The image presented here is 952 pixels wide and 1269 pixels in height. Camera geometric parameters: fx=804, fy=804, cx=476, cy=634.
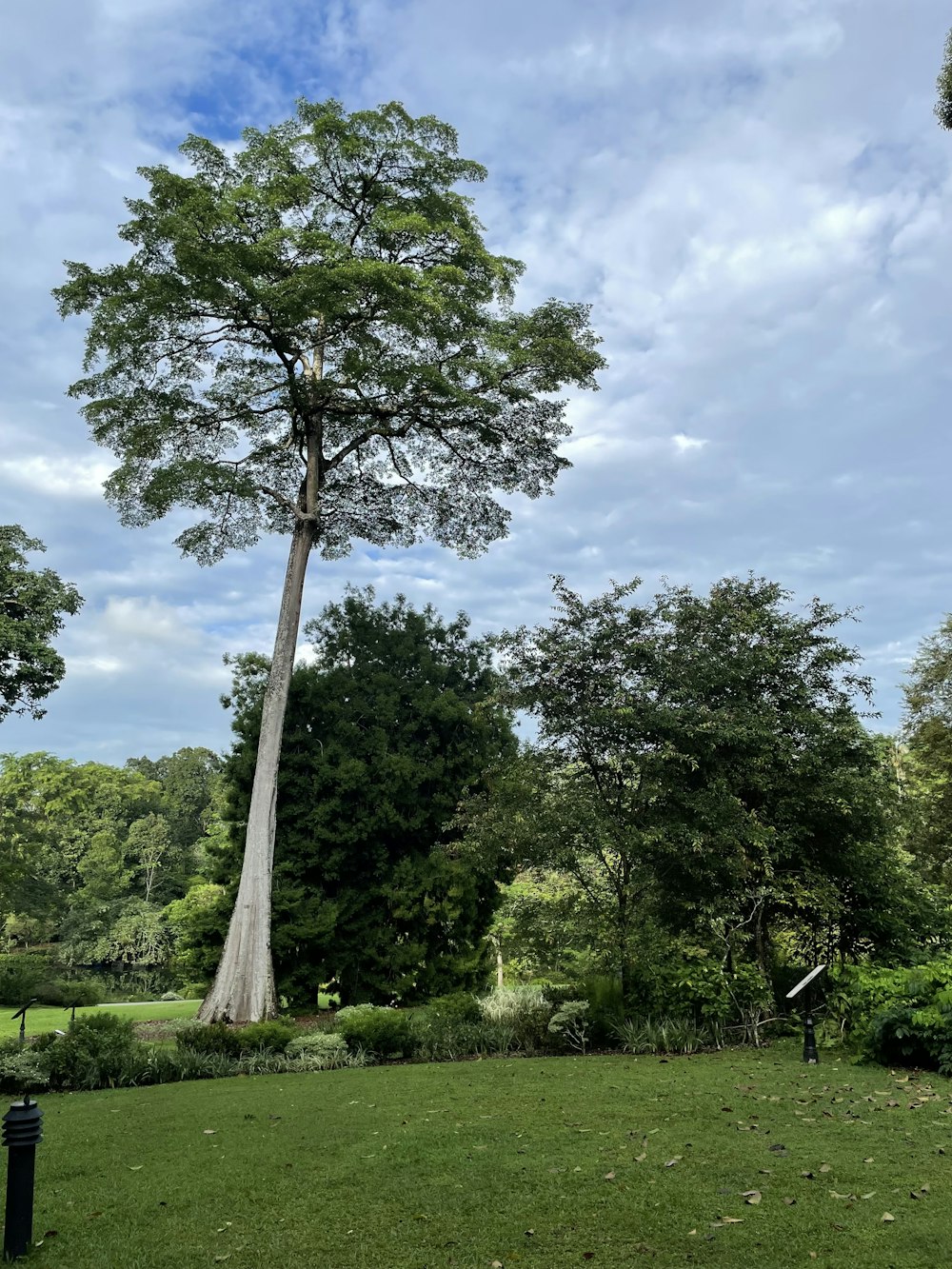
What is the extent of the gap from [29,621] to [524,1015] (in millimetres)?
15259

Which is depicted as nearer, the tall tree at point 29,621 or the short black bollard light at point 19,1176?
the short black bollard light at point 19,1176

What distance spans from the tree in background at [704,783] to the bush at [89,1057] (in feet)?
17.9

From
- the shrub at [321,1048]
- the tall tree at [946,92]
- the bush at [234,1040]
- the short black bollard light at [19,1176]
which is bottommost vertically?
the shrub at [321,1048]

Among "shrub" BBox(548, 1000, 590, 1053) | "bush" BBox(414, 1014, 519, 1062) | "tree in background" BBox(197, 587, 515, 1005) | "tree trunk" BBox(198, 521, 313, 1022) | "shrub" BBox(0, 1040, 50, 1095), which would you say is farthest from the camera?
"tree in background" BBox(197, 587, 515, 1005)

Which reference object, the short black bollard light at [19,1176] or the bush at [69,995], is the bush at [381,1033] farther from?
the bush at [69,995]

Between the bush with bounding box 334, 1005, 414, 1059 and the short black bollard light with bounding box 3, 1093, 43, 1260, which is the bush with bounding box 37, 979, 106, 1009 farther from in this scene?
the short black bollard light with bounding box 3, 1093, 43, 1260

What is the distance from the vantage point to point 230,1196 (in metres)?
4.96

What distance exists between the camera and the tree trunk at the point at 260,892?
1394cm

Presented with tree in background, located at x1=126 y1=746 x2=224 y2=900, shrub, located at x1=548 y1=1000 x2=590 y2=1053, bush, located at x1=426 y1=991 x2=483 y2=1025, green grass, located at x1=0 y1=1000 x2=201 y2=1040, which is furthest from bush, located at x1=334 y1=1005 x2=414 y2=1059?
tree in background, located at x1=126 y1=746 x2=224 y2=900

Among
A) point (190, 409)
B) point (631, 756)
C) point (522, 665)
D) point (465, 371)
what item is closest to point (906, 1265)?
point (631, 756)

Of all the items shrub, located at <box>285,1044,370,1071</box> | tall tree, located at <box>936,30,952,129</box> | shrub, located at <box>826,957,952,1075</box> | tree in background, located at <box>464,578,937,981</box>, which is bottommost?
shrub, located at <box>285,1044,370,1071</box>

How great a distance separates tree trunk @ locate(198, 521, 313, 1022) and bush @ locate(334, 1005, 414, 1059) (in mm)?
3555

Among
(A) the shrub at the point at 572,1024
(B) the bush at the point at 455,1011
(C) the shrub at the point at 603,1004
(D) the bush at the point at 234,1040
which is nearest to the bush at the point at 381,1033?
(B) the bush at the point at 455,1011

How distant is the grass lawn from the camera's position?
4.04 m
